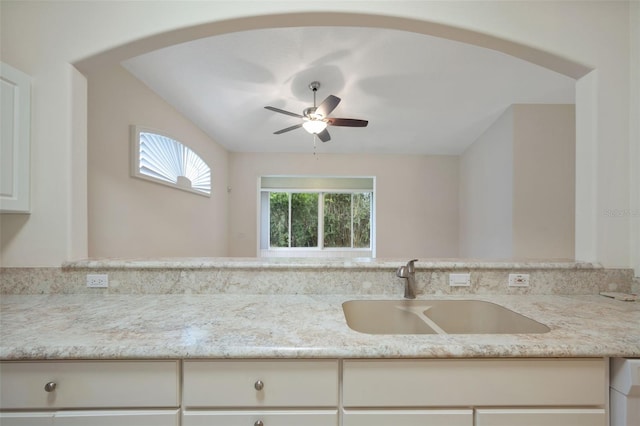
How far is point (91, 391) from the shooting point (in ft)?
2.55

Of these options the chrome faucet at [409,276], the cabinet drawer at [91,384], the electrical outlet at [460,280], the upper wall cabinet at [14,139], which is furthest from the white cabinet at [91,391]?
the electrical outlet at [460,280]

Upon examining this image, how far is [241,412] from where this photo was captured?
782mm

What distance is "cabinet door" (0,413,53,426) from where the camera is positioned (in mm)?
769

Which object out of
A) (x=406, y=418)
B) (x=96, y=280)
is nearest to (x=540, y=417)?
(x=406, y=418)

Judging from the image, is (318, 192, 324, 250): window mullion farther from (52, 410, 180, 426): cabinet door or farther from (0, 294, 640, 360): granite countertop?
(52, 410, 180, 426): cabinet door

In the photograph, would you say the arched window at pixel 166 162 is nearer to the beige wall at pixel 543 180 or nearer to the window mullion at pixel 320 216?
the window mullion at pixel 320 216

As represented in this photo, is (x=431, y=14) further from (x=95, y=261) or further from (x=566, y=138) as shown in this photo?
(x=566, y=138)

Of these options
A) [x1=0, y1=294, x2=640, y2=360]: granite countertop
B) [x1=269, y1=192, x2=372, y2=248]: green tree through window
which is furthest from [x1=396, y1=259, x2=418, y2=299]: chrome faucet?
[x1=269, y1=192, x2=372, y2=248]: green tree through window

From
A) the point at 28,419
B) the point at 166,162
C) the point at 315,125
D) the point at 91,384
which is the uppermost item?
the point at 315,125

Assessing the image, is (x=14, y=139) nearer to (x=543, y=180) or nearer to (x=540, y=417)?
(x=540, y=417)

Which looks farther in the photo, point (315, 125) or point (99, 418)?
point (315, 125)

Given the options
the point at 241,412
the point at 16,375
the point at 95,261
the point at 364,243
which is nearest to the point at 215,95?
the point at 95,261

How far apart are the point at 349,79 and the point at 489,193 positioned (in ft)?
8.71

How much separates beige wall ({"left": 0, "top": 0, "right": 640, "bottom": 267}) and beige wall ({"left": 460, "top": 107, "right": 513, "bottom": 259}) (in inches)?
70.6
